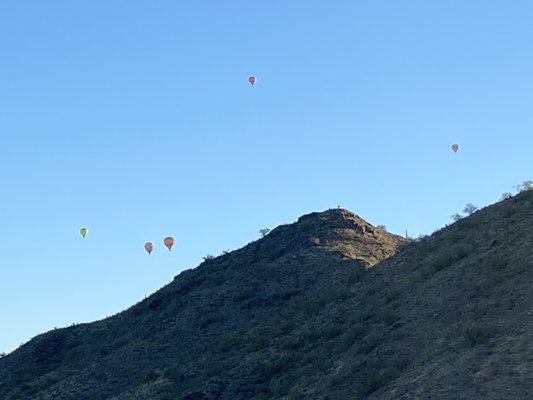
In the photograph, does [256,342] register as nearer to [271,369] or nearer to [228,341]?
[228,341]

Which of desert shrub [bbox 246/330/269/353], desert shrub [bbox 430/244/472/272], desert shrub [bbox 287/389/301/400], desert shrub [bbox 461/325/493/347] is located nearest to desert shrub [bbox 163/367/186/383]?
desert shrub [bbox 246/330/269/353]

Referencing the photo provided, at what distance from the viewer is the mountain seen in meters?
23.4

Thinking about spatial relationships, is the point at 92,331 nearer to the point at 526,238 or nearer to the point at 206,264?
the point at 206,264

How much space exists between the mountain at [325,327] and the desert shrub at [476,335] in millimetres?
44

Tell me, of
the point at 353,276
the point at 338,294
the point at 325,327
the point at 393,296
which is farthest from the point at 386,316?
the point at 353,276

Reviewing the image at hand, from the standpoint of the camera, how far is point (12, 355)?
5572 centimetres

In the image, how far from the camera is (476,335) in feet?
76.5

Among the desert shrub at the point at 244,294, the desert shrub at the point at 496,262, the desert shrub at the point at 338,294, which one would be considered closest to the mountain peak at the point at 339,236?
the desert shrub at the point at 244,294

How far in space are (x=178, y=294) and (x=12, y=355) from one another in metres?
12.5

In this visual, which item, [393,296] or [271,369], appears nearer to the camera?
[271,369]

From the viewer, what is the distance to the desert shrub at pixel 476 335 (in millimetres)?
22938

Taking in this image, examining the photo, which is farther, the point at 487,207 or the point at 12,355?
the point at 12,355

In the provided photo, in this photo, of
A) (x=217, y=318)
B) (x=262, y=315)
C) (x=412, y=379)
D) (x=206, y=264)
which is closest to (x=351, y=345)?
(x=412, y=379)

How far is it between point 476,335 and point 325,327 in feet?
36.5
